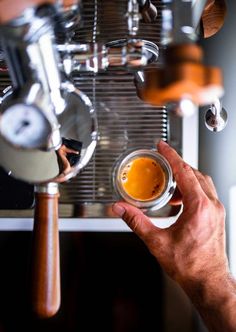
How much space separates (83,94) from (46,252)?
19 centimetres

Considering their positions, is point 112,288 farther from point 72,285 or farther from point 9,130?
point 9,130

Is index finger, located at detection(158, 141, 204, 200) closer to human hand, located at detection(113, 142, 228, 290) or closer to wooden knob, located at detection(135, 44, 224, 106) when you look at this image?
human hand, located at detection(113, 142, 228, 290)

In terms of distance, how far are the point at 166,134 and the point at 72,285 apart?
369 mm

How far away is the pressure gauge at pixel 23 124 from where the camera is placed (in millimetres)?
379

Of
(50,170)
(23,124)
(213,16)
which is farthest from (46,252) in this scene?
(213,16)

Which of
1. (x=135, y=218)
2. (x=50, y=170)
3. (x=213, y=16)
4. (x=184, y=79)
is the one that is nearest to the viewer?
(x=184, y=79)

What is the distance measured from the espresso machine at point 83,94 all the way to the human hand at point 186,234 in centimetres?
12

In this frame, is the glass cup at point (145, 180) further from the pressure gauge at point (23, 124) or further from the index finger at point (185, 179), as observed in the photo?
the pressure gauge at point (23, 124)

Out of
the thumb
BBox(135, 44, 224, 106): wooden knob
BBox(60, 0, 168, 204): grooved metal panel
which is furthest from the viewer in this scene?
BBox(60, 0, 168, 204): grooved metal panel

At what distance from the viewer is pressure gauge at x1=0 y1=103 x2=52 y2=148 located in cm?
38

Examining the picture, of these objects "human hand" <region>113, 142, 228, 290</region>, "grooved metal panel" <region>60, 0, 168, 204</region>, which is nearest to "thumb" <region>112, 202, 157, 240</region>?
"human hand" <region>113, 142, 228, 290</region>

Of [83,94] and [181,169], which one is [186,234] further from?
[83,94]

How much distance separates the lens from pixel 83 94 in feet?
1.78

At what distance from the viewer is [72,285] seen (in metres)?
0.93
